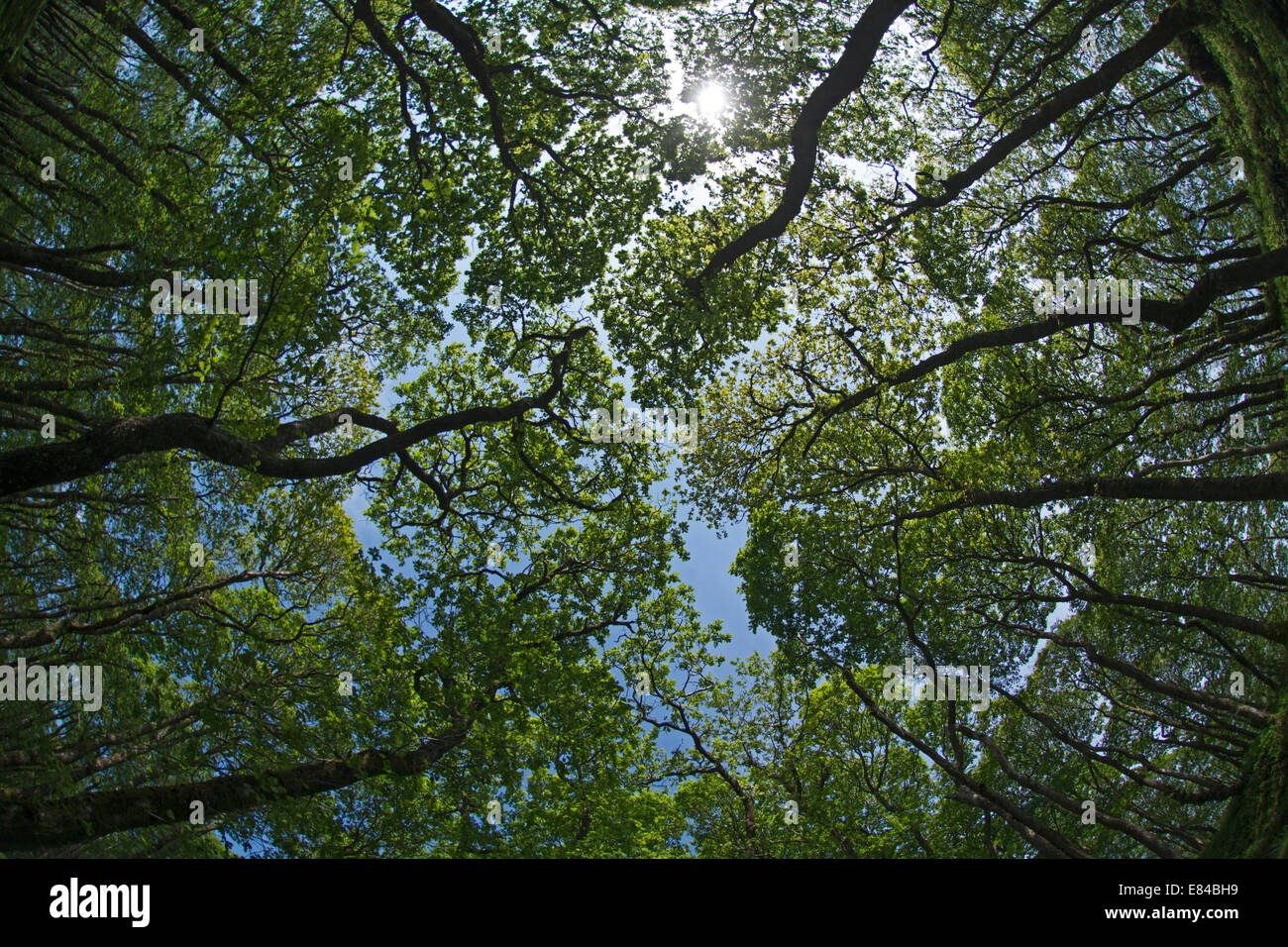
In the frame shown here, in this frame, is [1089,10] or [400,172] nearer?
[1089,10]

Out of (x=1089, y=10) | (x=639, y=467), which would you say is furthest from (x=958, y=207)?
(x=639, y=467)

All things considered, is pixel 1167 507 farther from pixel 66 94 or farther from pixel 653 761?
pixel 66 94

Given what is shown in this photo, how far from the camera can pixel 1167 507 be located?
13711 millimetres

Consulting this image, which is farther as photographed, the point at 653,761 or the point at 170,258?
the point at 653,761

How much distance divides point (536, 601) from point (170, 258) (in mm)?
7806

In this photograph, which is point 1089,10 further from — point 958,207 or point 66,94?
point 66,94

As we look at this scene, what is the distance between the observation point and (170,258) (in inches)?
395
